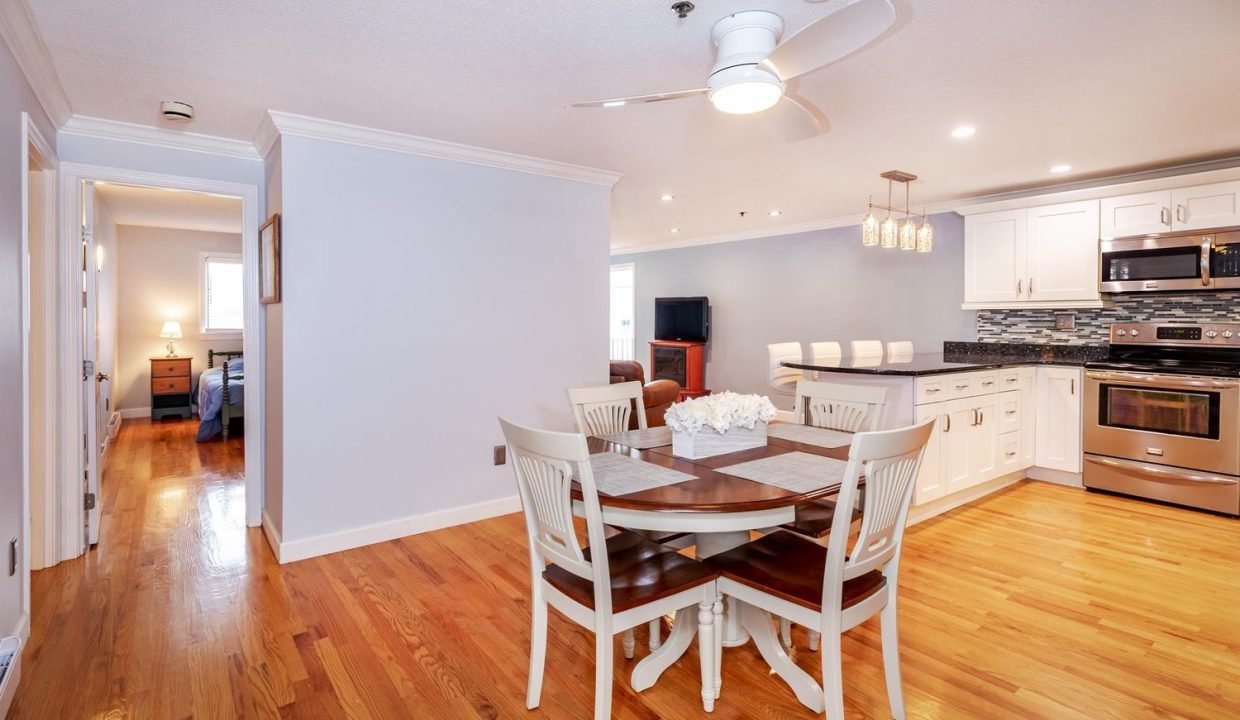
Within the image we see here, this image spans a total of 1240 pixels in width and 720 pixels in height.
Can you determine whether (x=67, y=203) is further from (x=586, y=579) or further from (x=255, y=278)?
(x=586, y=579)

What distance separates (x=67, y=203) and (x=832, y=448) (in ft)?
12.3

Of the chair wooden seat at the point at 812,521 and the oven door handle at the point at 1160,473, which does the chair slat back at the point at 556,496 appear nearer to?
the chair wooden seat at the point at 812,521

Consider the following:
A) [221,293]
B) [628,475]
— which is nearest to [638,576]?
[628,475]

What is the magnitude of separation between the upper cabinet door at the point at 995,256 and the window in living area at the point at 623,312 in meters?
4.72

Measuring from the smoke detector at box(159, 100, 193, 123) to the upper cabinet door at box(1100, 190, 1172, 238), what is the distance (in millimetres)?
5487

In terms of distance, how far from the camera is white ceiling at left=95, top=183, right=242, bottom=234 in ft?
17.6

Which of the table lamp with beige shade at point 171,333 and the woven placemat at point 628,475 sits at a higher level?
the table lamp with beige shade at point 171,333

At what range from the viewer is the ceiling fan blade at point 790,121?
2.09 meters

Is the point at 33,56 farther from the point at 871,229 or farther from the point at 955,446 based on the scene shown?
the point at 955,446

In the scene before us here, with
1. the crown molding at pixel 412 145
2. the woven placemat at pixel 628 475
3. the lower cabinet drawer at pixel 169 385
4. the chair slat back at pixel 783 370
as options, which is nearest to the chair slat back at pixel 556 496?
the woven placemat at pixel 628 475

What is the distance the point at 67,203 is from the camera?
10.1 feet

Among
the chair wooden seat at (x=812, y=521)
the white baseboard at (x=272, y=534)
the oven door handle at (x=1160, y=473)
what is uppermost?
the chair wooden seat at (x=812, y=521)

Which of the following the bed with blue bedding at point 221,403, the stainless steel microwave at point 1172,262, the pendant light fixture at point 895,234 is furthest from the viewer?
the bed with blue bedding at point 221,403

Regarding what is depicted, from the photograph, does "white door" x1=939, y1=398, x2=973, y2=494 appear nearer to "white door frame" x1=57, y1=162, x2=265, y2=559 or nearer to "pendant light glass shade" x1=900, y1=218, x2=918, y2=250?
"pendant light glass shade" x1=900, y1=218, x2=918, y2=250
